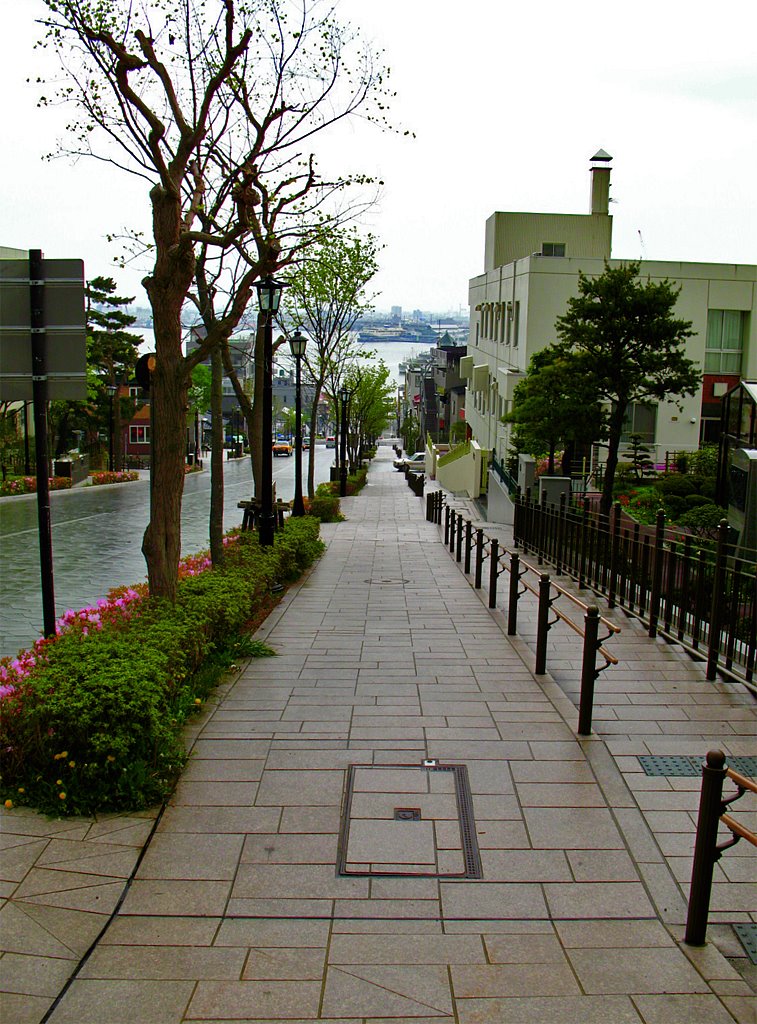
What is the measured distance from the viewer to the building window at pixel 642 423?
32375mm

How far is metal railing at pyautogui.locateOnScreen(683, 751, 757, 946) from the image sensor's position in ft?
11.7

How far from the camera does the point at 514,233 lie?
151ft

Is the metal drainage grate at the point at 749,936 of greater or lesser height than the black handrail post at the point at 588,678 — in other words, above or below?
below

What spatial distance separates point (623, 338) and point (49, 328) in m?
18.6

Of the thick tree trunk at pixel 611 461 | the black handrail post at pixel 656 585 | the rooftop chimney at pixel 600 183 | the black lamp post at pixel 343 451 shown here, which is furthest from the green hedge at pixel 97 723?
the rooftop chimney at pixel 600 183

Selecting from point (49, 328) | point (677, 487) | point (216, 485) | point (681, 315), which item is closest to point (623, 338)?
point (677, 487)

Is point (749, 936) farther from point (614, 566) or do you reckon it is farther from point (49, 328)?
point (614, 566)

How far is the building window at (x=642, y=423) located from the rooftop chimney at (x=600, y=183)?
18484mm

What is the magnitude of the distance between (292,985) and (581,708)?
3.26 metres

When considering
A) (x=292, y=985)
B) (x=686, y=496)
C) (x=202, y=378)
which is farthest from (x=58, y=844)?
(x=202, y=378)

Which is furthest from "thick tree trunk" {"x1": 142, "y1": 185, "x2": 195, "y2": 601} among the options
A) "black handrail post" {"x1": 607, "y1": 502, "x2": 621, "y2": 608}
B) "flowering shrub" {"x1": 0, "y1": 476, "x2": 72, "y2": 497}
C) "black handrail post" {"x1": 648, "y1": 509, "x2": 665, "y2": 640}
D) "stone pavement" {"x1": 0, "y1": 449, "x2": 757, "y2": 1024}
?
"flowering shrub" {"x1": 0, "y1": 476, "x2": 72, "y2": 497}

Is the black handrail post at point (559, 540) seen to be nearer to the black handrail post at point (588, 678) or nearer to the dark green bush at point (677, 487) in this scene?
the black handrail post at point (588, 678)

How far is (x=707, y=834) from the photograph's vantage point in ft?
11.9

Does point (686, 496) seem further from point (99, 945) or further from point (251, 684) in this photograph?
point (99, 945)
